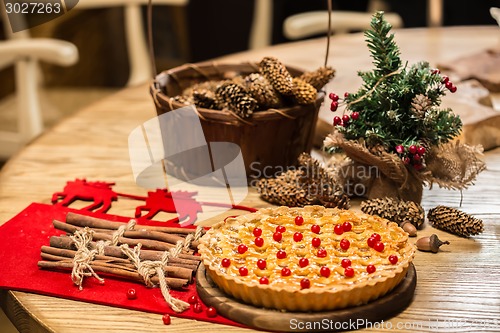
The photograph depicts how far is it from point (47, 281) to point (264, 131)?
538mm

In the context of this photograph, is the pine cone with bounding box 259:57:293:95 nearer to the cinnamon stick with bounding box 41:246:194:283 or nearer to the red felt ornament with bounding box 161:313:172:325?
the cinnamon stick with bounding box 41:246:194:283

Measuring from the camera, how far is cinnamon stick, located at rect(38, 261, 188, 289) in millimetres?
1080

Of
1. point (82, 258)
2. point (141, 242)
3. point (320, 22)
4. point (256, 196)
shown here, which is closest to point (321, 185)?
point (256, 196)

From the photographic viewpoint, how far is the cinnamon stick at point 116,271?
3.54 ft

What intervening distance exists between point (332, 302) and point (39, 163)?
0.93 m

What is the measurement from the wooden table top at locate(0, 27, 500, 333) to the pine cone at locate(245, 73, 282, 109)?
190 millimetres

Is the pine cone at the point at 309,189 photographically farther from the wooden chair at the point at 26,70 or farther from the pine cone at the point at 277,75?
the wooden chair at the point at 26,70

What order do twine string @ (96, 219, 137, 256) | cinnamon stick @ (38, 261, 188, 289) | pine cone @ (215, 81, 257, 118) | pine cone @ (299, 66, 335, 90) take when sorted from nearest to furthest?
cinnamon stick @ (38, 261, 188, 289)
twine string @ (96, 219, 137, 256)
pine cone @ (215, 81, 257, 118)
pine cone @ (299, 66, 335, 90)

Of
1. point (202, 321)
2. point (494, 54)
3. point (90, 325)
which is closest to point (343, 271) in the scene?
point (202, 321)

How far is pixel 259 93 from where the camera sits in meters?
1.40

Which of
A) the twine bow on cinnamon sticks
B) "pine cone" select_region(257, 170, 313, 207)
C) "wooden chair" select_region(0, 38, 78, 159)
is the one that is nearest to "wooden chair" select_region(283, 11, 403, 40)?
"wooden chair" select_region(0, 38, 78, 159)

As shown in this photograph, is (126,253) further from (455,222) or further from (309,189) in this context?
(455,222)

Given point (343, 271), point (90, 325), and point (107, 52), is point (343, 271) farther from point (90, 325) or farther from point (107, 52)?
point (107, 52)

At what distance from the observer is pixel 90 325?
101 cm
